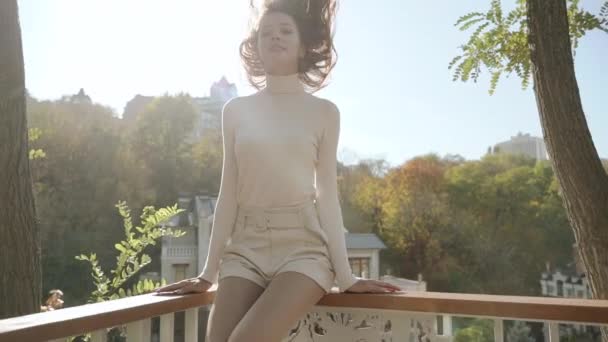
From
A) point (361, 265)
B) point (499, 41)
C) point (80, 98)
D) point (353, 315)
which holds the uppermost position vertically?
point (80, 98)

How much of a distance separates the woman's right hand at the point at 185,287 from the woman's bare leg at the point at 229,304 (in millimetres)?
93

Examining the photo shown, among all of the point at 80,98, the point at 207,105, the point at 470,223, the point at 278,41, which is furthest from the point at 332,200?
the point at 470,223

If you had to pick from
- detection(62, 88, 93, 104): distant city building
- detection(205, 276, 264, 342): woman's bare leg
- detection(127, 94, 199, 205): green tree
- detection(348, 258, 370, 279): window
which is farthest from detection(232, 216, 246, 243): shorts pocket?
detection(348, 258, 370, 279): window

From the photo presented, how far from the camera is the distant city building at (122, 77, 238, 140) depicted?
12.2 metres

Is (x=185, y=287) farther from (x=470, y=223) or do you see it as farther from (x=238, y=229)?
(x=470, y=223)

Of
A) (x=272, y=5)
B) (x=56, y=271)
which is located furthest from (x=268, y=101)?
(x=56, y=271)

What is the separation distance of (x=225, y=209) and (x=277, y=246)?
0.21 metres

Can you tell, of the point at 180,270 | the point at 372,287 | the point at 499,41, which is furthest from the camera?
the point at 180,270

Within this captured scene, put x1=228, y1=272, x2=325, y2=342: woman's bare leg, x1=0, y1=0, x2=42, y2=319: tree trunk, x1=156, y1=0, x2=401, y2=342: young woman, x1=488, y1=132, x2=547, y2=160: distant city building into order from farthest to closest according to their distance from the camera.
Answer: x1=488, y1=132, x2=547, y2=160: distant city building, x1=0, y1=0, x2=42, y2=319: tree trunk, x1=156, y1=0, x2=401, y2=342: young woman, x1=228, y1=272, x2=325, y2=342: woman's bare leg

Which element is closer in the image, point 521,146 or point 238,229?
point 238,229

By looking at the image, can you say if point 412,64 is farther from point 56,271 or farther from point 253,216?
point 253,216

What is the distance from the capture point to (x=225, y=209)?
1.49 metres

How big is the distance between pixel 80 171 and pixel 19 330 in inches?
404

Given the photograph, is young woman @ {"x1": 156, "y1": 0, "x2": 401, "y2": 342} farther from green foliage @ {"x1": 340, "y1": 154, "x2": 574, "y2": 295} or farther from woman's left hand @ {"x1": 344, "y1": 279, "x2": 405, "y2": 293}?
green foliage @ {"x1": 340, "y1": 154, "x2": 574, "y2": 295}
